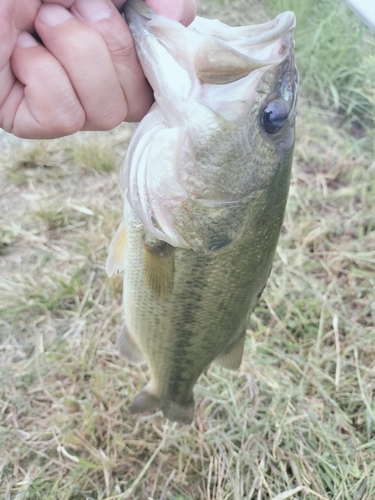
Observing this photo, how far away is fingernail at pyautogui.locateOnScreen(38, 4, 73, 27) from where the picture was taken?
0.90m

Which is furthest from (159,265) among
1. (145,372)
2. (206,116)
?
(145,372)

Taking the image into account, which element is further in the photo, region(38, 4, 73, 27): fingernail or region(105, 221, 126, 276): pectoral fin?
region(105, 221, 126, 276): pectoral fin

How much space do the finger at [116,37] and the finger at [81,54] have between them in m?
0.02

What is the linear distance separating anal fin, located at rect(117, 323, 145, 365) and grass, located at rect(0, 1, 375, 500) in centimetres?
47

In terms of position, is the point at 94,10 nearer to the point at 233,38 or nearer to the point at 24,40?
the point at 24,40

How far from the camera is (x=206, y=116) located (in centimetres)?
98

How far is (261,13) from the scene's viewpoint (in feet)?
13.2

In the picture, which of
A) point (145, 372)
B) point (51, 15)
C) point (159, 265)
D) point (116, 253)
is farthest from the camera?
point (145, 372)

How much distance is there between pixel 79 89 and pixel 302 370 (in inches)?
69.3

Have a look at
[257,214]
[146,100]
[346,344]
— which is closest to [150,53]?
[146,100]

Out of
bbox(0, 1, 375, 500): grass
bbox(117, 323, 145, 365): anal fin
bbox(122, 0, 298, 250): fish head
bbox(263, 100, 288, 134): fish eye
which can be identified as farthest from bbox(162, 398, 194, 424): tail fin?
bbox(263, 100, 288, 134): fish eye

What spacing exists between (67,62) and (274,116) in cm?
45

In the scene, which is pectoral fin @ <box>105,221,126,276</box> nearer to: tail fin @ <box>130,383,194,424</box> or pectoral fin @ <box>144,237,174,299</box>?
pectoral fin @ <box>144,237,174,299</box>

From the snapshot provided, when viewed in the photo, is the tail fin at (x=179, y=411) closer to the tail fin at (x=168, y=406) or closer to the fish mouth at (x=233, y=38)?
the tail fin at (x=168, y=406)
